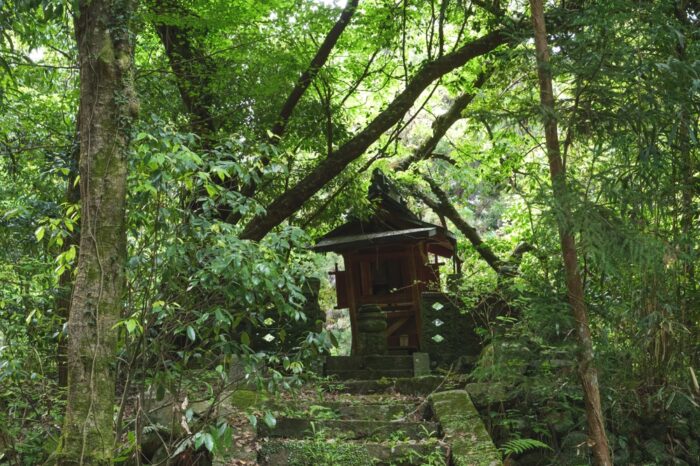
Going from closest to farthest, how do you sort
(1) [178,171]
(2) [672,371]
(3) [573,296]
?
(1) [178,171] < (3) [573,296] < (2) [672,371]

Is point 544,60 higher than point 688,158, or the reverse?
point 544,60

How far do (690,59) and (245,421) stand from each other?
16.5 feet

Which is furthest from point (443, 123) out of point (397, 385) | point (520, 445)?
point (520, 445)

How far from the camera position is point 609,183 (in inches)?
196

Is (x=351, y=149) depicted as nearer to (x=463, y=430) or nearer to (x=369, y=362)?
(x=369, y=362)

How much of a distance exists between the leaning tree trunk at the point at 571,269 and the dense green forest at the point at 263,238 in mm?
17

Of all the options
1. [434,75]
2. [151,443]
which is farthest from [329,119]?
[151,443]

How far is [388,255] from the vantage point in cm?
1237

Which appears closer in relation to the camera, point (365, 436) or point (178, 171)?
point (178, 171)

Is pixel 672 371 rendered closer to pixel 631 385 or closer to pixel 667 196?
pixel 631 385

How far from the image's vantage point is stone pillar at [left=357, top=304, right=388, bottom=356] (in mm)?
9688

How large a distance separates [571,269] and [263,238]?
2478mm

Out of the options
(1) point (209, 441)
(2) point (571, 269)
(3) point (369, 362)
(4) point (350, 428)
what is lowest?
(4) point (350, 428)

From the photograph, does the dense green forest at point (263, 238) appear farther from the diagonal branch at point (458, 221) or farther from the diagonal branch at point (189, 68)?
the diagonal branch at point (458, 221)
